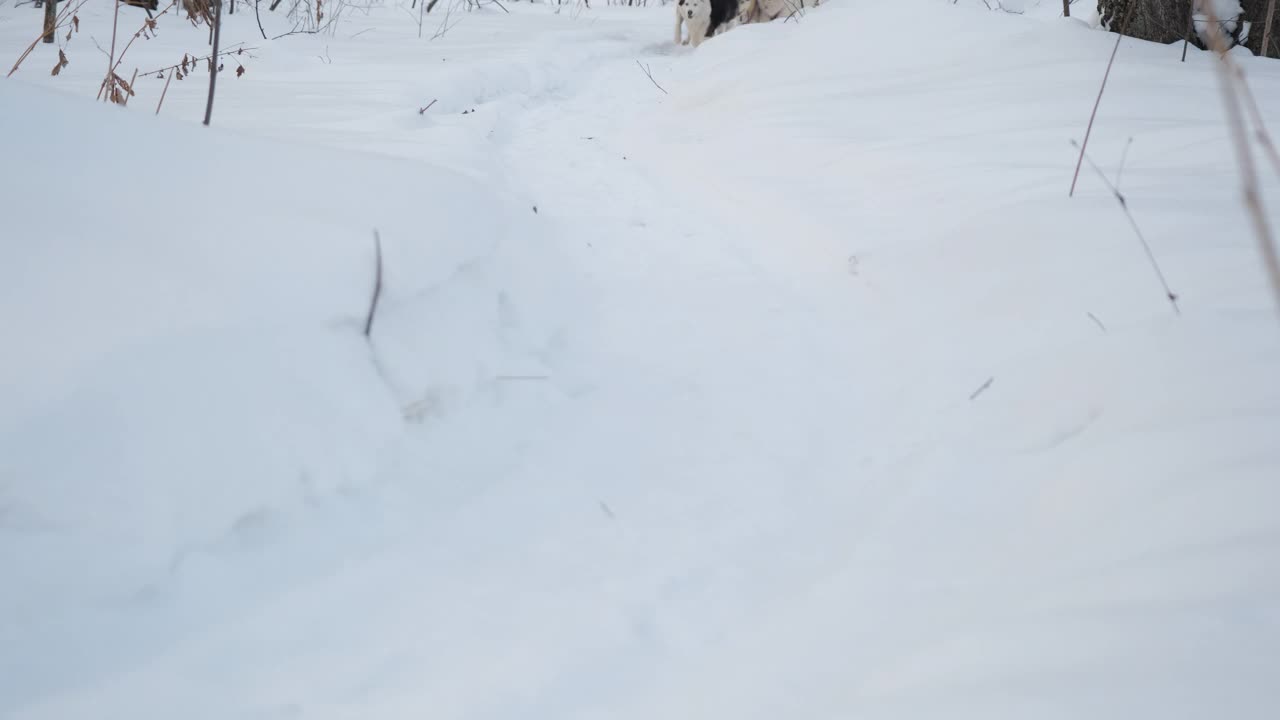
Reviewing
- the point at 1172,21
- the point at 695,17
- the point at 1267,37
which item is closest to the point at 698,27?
the point at 695,17

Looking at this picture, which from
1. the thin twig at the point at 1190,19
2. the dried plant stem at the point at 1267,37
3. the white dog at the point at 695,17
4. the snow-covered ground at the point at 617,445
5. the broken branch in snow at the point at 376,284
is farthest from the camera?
the white dog at the point at 695,17

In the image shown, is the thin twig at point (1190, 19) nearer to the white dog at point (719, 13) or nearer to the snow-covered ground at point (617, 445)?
the snow-covered ground at point (617, 445)

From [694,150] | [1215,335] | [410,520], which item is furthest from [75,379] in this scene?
[694,150]

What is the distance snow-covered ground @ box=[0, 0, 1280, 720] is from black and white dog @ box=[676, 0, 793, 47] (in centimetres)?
484

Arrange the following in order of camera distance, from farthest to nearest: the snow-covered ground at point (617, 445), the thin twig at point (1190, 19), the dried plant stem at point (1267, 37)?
the thin twig at point (1190, 19) → the dried plant stem at point (1267, 37) → the snow-covered ground at point (617, 445)

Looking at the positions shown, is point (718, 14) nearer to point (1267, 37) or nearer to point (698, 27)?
point (698, 27)

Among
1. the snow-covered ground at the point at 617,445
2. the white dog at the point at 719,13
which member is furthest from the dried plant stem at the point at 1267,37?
the white dog at the point at 719,13

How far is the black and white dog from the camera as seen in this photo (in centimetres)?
637

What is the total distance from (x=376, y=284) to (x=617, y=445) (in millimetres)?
515

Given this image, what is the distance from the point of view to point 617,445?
139 cm

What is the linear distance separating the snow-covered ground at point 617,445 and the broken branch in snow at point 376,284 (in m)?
0.02

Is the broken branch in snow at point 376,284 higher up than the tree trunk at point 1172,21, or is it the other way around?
the tree trunk at point 1172,21

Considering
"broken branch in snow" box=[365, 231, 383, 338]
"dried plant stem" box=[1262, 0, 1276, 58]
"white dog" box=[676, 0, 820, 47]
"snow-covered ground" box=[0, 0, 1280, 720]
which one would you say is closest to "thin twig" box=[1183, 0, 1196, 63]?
"dried plant stem" box=[1262, 0, 1276, 58]

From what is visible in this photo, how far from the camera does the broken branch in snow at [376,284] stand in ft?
4.22
